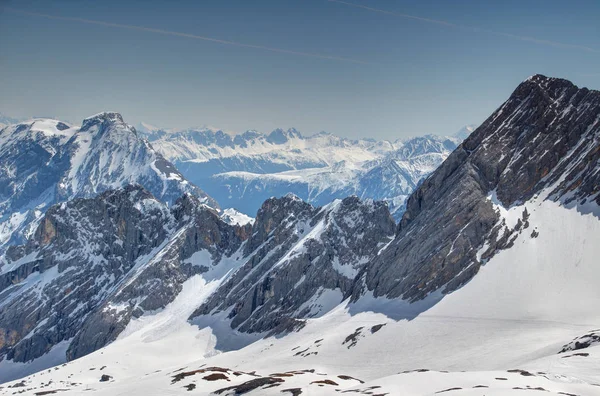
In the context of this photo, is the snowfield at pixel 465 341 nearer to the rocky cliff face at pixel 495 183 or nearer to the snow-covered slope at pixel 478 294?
the snow-covered slope at pixel 478 294

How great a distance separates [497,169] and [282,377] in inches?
4620

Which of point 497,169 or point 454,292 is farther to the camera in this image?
point 497,169

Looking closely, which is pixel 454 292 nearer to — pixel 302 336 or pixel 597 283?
pixel 597 283

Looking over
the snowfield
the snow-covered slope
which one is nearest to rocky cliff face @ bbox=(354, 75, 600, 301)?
the snow-covered slope

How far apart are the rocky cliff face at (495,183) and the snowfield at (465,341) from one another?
6.04m

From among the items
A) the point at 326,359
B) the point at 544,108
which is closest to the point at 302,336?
the point at 326,359

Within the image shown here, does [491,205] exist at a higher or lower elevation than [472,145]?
lower

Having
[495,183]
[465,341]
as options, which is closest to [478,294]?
[465,341]

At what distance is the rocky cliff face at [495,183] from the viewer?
161 m

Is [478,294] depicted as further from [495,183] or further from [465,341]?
[495,183]

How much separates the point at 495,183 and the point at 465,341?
7668cm

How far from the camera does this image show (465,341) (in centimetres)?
12312

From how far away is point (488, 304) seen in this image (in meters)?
138

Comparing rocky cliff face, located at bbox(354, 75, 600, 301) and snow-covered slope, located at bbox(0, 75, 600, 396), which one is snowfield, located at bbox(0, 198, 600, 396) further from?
rocky cliff face, located at bbox(354, 75, 600, 301)
